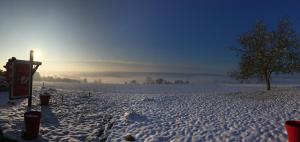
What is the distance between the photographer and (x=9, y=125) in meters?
10.7

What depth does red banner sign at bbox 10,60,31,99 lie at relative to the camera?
15.1m

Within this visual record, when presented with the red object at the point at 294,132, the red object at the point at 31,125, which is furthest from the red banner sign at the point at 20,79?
the red object at the point at 294,132

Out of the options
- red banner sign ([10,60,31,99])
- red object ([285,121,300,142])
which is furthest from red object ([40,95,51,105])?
red object ([285,121,300,142])

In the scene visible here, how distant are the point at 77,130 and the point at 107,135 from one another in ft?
5.61

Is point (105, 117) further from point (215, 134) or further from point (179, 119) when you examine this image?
Result: point (215, 134)

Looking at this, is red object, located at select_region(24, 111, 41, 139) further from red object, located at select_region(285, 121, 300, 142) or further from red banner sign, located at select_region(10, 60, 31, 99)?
red object, located at select_region(285, 121, 300, 142)

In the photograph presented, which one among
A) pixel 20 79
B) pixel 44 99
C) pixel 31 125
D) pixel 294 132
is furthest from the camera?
pixel 44 99

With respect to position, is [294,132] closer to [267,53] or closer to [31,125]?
[31,125]

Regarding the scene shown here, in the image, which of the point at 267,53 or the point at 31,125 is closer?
the point at 31,125

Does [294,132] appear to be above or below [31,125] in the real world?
above

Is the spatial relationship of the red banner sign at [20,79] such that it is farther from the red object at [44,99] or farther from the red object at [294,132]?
the red object at [294,132]

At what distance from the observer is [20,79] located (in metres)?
15.5

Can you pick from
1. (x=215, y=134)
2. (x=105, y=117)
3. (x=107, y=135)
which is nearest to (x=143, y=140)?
(x=107, y=135)

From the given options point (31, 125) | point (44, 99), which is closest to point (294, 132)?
point (31, 125)
